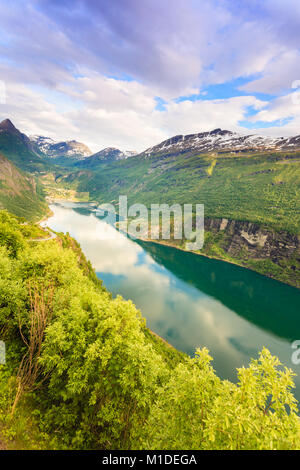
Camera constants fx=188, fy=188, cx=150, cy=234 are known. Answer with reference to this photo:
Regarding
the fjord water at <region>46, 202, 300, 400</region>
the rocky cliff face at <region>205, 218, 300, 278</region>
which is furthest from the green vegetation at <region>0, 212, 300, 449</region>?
the rocky cliff face at <region>205, 218, 300, 278</region>

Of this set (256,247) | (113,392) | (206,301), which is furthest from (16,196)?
(113,392)

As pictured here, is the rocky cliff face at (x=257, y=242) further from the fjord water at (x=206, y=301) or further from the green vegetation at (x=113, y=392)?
the green vegetation at (x=113, y=392)

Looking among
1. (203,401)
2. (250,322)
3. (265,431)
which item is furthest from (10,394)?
(250,322)

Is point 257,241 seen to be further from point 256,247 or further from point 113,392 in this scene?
point 113,392

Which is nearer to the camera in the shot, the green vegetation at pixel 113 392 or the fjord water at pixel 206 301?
the green vegetation at pixel 113 392

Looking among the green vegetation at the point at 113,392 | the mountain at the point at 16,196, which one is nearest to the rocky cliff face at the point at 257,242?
the green vegetation at the point at 113,392

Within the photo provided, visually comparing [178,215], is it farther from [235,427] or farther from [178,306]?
[235,427]
